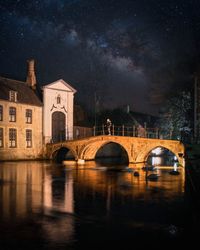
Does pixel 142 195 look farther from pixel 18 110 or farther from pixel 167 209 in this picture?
pixel 18 110

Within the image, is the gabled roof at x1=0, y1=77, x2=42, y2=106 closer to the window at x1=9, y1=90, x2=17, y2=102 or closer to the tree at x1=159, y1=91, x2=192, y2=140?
the window at x1=9, y1=90, x2=17, y2=102

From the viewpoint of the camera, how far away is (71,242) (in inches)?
364

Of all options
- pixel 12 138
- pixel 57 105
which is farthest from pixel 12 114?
pixel 57 105

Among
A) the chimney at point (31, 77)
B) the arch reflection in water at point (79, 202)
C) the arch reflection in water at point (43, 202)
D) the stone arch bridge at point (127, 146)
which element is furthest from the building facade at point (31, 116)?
the arch reflection in water at point (43, 202)

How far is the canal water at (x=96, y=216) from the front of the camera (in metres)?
9.38

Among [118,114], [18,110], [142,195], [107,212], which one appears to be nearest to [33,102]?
[18,110]

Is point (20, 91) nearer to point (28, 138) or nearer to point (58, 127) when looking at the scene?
point (28, 138)

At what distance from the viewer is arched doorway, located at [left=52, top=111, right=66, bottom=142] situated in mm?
43000

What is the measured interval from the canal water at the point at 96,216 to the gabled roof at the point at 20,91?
20308mm

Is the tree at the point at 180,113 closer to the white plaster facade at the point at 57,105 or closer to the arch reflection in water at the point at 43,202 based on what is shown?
the white plaster facade at the point at 57,105

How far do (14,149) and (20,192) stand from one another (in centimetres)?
2235

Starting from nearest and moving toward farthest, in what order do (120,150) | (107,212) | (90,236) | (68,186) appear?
(90,236) → (107,212) → (68,186) → (120,150)

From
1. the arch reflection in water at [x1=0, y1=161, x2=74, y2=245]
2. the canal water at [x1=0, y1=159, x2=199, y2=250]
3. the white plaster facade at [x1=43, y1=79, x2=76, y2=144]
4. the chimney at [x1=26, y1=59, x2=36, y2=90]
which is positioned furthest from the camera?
the chimney at [x1=26, y1=59, x2=36, y2=90]

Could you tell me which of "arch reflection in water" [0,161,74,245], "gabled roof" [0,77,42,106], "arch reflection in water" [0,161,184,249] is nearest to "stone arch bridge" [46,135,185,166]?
"gabled roof" [0,77,42,106]
